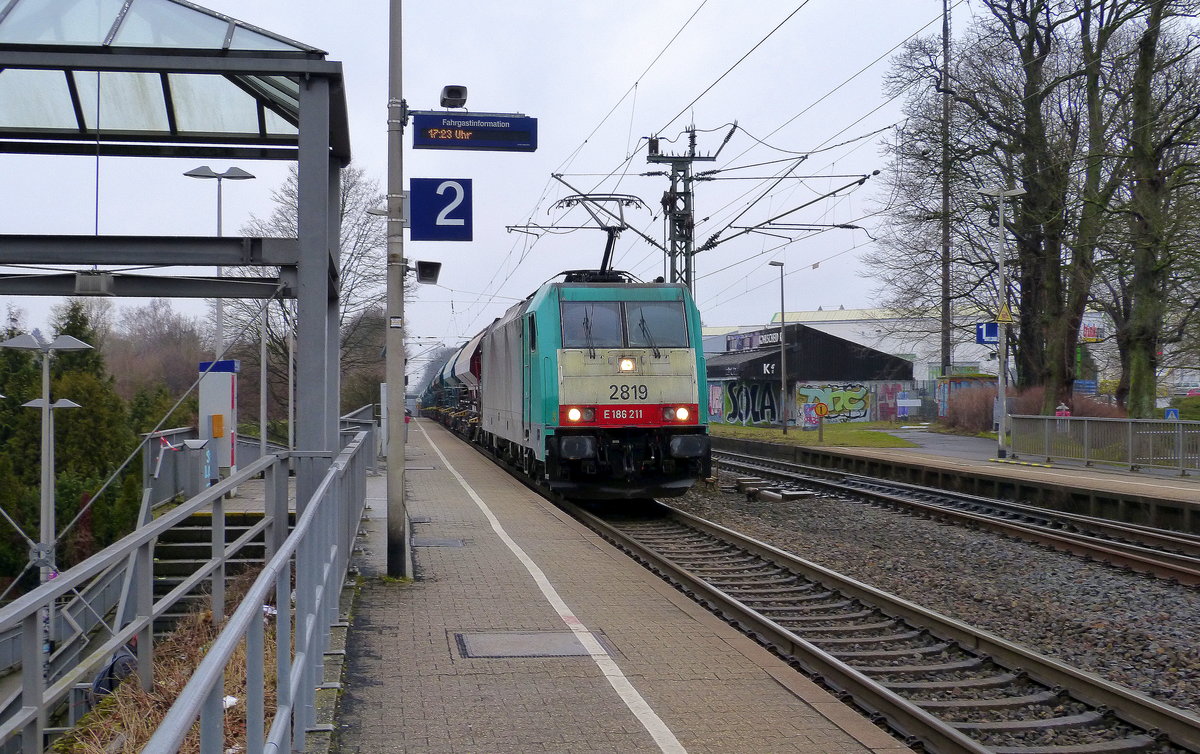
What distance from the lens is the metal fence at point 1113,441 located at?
22.0 meters

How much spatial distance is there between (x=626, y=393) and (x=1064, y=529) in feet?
21.4

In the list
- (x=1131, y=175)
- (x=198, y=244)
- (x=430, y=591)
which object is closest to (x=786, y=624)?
(x=430, y=591)

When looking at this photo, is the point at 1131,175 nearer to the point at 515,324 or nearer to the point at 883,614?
the point at 515,324

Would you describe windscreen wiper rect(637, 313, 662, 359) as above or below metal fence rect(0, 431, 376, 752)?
above

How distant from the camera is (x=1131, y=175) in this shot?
2698 centimetres

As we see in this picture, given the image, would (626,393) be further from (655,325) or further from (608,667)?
(608,667)

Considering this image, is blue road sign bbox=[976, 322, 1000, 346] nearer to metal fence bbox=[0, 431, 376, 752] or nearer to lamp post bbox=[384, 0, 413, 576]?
lamp post bbox=[384, 0, 413, 576]

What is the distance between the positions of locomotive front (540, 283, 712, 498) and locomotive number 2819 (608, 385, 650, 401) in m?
0.01

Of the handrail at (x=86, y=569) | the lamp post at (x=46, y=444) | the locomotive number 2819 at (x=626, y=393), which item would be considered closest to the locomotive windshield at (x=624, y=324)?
the locomotive number 2819 at (x=626, y=393)

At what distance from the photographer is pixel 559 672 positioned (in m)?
6.68

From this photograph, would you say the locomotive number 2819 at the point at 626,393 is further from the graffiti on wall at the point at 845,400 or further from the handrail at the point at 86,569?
the graffiti on wall at the point at 845,400

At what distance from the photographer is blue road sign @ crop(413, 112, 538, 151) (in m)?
10.1

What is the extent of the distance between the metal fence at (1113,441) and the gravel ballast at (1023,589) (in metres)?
8.48

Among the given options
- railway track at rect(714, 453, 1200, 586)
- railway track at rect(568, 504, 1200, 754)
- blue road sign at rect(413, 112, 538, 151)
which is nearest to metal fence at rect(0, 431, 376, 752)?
blue road sign at rect(413, 112, 538, 151)
